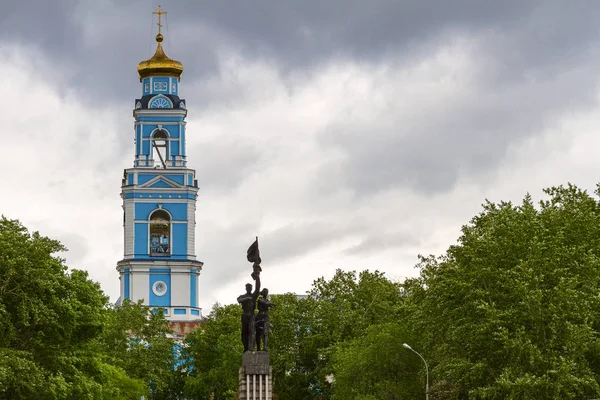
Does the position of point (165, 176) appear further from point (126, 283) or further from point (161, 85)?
point (126, 283)

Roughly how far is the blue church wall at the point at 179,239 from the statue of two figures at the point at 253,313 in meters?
85.3

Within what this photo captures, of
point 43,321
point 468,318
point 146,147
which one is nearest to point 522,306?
point 468,318

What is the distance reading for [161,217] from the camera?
124 meters

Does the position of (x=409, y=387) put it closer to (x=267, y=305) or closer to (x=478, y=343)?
(x=478, y=343)

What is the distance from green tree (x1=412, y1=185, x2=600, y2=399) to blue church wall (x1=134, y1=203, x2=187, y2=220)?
61.2m

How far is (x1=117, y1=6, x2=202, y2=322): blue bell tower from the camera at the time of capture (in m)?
123

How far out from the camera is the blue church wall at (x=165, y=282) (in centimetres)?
12250

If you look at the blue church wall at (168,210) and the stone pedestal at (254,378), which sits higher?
Result: the blue church wall at (168,210)

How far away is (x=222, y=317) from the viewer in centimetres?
10450

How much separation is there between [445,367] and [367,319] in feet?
92.8

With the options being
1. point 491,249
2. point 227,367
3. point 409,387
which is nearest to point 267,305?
point 491,249

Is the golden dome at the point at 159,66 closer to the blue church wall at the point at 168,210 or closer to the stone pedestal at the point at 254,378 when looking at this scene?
the blue church wall at the point at 168,210

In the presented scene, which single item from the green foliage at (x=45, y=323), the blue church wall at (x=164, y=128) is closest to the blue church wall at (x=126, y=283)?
the blue church wall at (x=164, y=128)

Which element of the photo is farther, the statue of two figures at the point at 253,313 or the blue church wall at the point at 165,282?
the blue church wall at the point at 165,282
